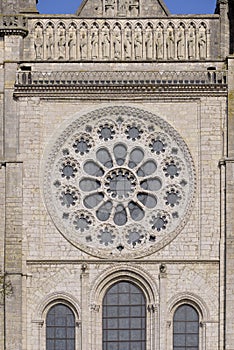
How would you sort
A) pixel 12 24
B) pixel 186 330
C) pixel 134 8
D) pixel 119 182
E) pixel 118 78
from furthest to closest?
pixel 134 8 < pixel 12 24 < pixel 118 78 < pixel 119 182 < pixel 186 330

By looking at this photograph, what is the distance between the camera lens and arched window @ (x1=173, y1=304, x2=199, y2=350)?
112 ft

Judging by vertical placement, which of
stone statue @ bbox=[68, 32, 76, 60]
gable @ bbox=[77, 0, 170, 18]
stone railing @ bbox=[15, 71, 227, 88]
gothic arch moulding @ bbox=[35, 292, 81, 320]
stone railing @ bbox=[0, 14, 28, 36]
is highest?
gable @ bbox=[77, 0, 170, 18]

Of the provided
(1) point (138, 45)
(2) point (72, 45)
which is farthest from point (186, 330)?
(2) point (72, 45)

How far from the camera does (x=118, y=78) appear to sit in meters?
35.2

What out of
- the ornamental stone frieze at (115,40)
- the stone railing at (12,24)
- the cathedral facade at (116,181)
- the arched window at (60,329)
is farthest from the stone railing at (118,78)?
the arched window at (60,329)

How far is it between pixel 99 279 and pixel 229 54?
6.64 meters

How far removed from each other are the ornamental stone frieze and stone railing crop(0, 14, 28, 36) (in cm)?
37

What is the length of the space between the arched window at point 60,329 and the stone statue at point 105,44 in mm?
6469

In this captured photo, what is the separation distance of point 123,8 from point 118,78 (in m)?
2.24

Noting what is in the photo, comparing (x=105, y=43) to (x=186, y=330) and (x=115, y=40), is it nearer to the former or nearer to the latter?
(x=115, y=40)

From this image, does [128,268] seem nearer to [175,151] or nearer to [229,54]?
[175,151]

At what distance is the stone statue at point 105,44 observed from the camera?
3569 cm

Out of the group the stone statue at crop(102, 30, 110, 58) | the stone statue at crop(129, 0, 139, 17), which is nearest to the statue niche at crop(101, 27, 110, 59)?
the stone statue at crop(102, 30, 110, 58)

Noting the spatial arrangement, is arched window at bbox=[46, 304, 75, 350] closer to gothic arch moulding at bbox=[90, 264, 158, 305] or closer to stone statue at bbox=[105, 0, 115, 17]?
gothic arch moulding at bbox=[90, 264, 158, 305]
